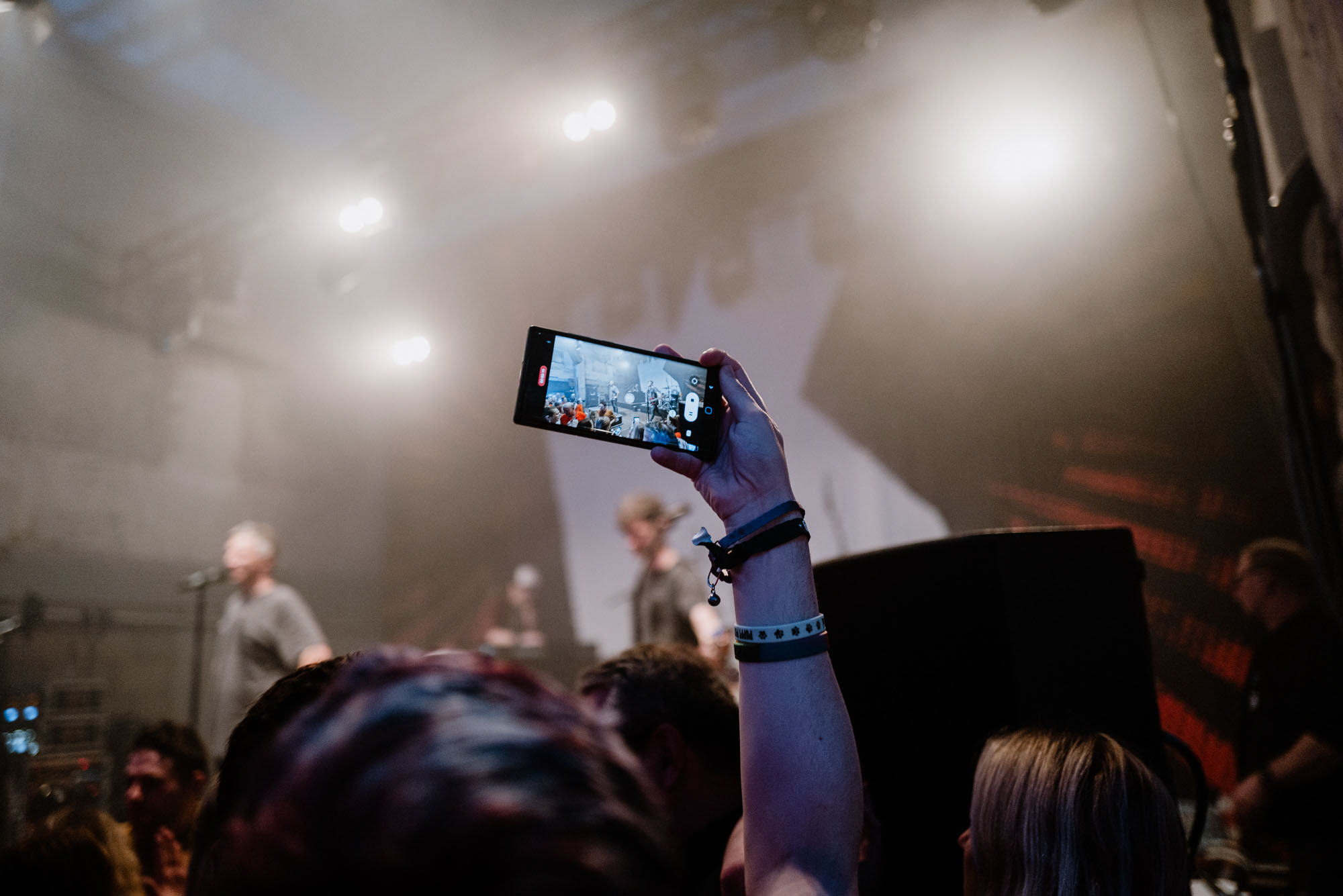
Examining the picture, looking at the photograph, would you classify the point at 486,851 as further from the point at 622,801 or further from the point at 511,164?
the point at 511,164

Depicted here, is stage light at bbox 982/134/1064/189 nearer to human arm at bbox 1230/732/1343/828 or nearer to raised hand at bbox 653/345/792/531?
human arm at bbox 1230/732/1343/828

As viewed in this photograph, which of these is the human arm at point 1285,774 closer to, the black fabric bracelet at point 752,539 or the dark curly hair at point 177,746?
the black fabric bracelet at point 752,539

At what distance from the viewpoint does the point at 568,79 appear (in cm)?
504

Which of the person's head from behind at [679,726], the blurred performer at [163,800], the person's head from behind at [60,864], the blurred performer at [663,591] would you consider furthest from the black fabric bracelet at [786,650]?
the blurred performer at [663,591]

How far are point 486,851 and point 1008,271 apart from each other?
5115 mm

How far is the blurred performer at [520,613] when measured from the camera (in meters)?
6.35

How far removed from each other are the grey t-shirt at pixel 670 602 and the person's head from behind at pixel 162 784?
6.21ft

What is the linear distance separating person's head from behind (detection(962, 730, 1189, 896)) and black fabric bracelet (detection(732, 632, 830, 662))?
0.43m

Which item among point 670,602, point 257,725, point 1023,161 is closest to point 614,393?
point 257,725

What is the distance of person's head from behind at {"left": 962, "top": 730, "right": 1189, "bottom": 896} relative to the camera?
1.01 meters

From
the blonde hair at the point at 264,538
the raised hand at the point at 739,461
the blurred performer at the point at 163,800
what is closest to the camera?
the raised hand at the point at 739,461

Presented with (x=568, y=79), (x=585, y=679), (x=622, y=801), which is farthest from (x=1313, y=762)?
(x=568, y=79)

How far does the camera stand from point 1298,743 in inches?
101

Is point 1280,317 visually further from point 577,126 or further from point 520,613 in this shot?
point 520,613
